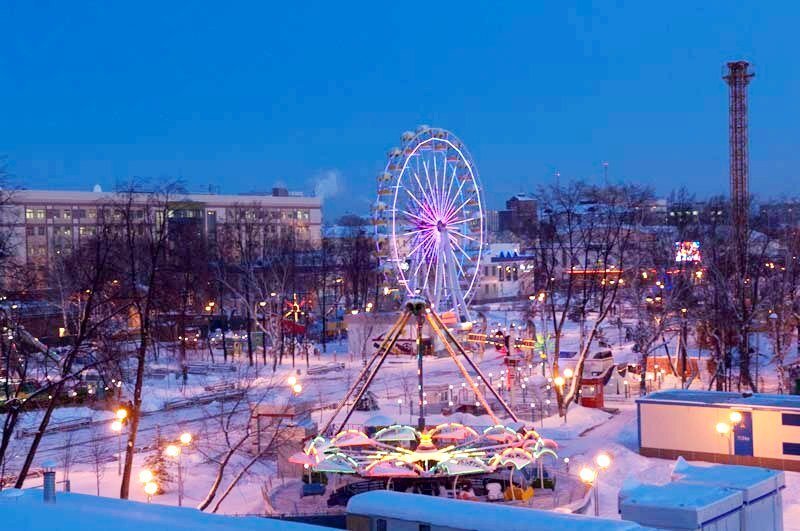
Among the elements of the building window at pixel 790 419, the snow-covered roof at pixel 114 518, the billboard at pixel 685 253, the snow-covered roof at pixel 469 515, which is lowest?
the building window at pixel 790 419

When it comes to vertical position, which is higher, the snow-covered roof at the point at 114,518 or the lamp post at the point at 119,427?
the snow-covered roof at the point at 114,518

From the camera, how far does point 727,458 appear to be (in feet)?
79.0

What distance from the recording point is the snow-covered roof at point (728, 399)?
23734 millimetres

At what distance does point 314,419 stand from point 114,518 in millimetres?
22919

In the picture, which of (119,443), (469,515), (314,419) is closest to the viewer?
(469,515)

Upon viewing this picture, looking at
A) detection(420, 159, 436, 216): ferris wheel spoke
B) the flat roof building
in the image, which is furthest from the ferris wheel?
the flat roof building

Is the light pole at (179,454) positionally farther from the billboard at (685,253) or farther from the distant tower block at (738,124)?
the distant tower block at (738,124)

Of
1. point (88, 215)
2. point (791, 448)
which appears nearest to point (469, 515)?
point (791, 448)

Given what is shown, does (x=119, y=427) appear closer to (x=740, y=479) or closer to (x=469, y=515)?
(x=740, y=479)

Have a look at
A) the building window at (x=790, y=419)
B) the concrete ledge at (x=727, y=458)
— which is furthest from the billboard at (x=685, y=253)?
the building window at (x=790, y=419)

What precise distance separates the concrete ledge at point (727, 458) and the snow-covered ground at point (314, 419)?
30 cm

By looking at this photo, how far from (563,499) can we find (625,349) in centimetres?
3027

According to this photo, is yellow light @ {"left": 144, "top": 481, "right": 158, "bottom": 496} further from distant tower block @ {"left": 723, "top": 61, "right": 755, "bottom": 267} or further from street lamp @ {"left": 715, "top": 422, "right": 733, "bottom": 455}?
distant tower block @ {"left": 723, "top": 61, "right": 755, "bottom": 267}

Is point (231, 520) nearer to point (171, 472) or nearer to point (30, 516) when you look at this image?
point (30, 516)
